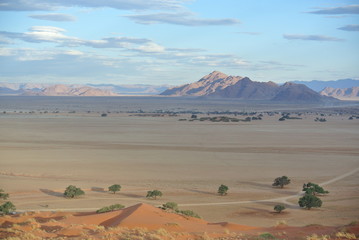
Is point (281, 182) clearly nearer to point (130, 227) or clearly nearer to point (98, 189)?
point (98, 189)

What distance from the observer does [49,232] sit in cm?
1639

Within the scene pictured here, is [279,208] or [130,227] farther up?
[130,227]

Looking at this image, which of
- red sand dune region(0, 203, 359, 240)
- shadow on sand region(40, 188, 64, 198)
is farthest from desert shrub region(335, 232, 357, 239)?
shadow on sand region(40, 188, 64, 198)

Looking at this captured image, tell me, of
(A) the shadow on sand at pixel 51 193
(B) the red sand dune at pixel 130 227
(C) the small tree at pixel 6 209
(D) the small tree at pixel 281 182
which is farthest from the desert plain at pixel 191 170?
(B) the red sand dune at pixel 130 227

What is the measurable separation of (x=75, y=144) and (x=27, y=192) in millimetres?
21733

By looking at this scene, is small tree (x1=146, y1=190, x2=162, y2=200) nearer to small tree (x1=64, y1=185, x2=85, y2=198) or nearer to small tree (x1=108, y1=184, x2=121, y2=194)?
small tree (x1=108, y1=184, x2=121, y2=194)

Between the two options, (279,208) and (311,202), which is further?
(311,202)

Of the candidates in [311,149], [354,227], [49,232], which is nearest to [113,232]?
[49,232]

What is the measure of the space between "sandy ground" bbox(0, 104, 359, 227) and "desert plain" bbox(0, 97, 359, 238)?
0.05 metres

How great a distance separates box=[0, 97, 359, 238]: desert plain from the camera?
24.6 m

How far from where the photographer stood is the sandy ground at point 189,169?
80.9 feet

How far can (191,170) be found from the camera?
35.4 m

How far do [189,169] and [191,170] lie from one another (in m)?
0.40

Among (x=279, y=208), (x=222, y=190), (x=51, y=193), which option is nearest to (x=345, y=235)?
(x=279, y=208)
